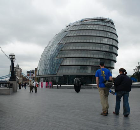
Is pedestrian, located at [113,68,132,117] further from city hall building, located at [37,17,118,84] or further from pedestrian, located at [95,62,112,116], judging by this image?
city hall building, located at [37,17,118,84]

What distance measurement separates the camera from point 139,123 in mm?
6449

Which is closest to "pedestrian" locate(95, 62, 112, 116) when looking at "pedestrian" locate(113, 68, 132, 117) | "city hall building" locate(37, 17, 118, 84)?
"pedestrian" locate(113, 68, 132, 117)

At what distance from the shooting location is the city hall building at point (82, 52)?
77.2m

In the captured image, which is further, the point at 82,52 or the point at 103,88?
the point at 82,52

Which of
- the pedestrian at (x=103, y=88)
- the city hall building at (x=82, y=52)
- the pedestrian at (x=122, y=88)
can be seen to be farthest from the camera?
the city hall building at (x=82, y=52)

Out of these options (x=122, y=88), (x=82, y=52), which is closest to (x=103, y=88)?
(x=122, y=88)

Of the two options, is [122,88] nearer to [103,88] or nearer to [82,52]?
[103,88]

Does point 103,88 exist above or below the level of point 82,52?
below

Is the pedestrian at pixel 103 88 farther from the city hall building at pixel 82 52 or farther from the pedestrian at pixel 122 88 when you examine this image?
the city hall building at pixel 82 52

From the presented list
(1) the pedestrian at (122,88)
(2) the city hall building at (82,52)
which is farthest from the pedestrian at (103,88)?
(2) the city hall building at (82,52)

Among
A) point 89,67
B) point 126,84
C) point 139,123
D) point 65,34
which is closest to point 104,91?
point 126,84

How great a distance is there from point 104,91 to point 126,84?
0.88 metres

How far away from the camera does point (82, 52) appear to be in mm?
77438

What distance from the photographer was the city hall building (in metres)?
77.2
